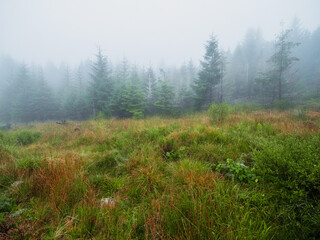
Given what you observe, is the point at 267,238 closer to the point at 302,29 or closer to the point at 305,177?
the point at 305,177

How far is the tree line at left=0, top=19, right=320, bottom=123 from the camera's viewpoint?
51.3 feet

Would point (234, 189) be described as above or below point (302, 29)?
below

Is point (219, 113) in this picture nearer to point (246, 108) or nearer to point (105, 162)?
point (105, 162)

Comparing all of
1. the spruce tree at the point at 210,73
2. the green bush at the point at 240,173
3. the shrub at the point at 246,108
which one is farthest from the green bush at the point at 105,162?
the spruce tree at the point at 210,73

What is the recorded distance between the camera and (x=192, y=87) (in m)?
16.3

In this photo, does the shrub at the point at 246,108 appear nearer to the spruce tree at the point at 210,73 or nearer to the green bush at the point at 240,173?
the spruce tree at the point at 210,73

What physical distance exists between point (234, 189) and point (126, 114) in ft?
51.3

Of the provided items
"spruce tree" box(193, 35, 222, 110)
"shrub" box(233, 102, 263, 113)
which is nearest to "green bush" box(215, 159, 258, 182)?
"shrub" box(233, 102, 263, 113)

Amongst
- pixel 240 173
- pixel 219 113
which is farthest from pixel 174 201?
pixel 219 113

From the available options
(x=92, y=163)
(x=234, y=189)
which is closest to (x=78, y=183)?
(x=92, y=163)

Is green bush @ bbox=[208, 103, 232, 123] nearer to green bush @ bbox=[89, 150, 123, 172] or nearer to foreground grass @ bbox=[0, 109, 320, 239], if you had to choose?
foreground grass @ bbox=[0, 109, 320, 239]

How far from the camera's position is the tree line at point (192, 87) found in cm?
1563

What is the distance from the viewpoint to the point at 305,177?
1489mm

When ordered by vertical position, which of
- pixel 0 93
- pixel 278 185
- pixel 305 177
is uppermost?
pixel 0 93
